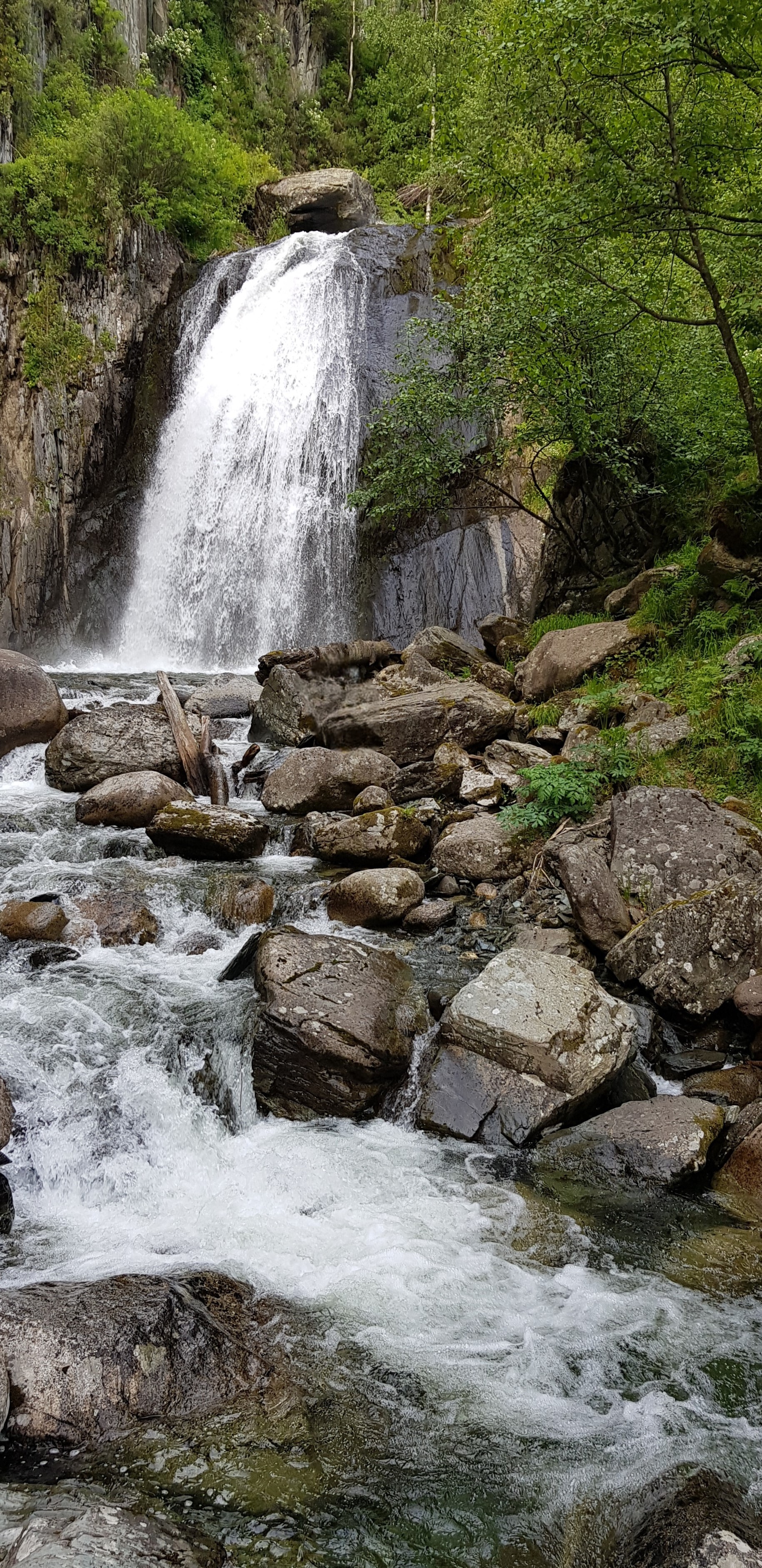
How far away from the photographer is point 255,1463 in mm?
2719

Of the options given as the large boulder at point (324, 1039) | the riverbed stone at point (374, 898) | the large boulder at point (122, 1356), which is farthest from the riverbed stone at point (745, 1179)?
the riverbed stone at point (374, 898)

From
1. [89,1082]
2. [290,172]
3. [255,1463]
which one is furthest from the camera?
[290,172]

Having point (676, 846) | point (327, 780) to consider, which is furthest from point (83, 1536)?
point (327, 780)

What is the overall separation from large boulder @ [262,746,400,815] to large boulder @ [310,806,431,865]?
1062 millimetres

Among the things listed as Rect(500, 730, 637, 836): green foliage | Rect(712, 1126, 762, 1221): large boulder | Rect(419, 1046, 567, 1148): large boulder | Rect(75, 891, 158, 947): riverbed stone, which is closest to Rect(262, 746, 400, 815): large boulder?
Rect(500, 730, 637, 836): green foliage

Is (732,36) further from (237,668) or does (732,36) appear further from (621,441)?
(237,668)

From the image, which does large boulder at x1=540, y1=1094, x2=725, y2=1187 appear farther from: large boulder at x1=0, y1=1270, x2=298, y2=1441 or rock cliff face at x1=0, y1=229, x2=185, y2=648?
rock cliff face at x1=0, y1=229, x2=185, y2=648

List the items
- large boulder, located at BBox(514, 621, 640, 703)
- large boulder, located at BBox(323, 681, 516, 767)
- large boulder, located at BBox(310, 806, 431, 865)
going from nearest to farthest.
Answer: large boulder, located at BBox(310, 806, 431, 865), large boulder, located at BBox(323, 681, 516, 767), large boulder, located at BBox(514, 621, 640, 703)

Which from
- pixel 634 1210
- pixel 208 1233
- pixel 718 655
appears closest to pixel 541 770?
pixel 718 655

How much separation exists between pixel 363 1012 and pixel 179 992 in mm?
1408

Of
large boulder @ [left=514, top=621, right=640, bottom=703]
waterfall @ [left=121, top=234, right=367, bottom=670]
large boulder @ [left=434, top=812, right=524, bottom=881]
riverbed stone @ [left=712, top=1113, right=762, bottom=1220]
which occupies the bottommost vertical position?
riverbed stone @ [left=712, top=1113, right=762, bottom=1220]

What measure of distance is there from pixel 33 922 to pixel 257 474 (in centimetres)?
1313

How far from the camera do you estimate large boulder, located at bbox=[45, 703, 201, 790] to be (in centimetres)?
970

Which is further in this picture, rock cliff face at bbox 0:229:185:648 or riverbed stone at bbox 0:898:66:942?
rock cliff face at bbox 0:229:185:648
